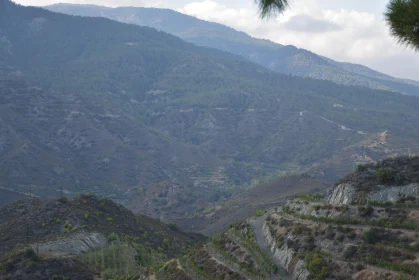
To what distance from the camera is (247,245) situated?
146 ft

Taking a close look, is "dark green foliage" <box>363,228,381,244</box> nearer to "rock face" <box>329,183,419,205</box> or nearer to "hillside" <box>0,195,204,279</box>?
"rock face" <box>329,183,419,205</box>

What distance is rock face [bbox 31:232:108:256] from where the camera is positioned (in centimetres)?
5631

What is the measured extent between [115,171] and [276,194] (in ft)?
259

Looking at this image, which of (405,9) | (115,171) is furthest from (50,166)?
(405,9)

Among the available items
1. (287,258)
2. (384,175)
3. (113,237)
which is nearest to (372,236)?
(287,258)

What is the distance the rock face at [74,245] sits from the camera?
5631 centimetres

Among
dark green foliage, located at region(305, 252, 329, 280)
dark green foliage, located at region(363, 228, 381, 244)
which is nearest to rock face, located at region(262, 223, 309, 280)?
dark green foliage, located at region(305, 252, 329, 280)

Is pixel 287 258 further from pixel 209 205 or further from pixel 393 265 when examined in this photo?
pixel 209 205

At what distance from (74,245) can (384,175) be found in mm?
38051

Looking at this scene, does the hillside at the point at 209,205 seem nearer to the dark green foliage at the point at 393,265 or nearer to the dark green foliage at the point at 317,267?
the dark green foliage at the point at 317,267

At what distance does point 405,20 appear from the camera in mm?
15102

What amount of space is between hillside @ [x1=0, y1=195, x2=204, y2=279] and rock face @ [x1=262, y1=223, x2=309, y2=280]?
14.1 m

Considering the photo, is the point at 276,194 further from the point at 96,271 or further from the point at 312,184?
the point at 96,271

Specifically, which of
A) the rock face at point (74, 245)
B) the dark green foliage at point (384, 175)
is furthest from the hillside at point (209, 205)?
the dark green foliage at point (384, 175)
